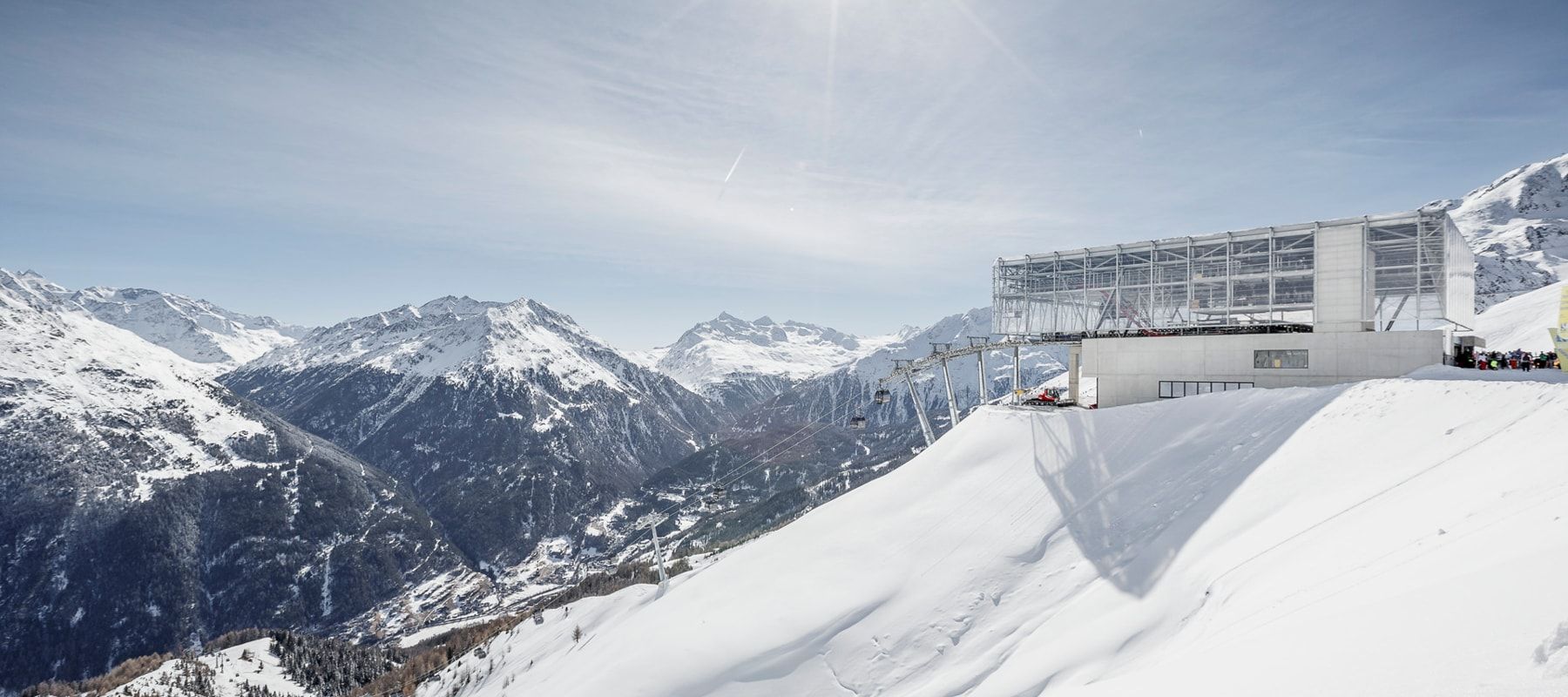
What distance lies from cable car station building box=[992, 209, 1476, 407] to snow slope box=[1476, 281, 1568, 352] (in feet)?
210

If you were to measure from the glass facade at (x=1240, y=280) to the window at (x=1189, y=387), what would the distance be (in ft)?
17.6

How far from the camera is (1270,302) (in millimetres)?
43750

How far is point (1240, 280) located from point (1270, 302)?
2374 millimetres

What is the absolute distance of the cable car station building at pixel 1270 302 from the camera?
1417 inches

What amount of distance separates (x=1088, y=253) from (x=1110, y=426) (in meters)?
20.6

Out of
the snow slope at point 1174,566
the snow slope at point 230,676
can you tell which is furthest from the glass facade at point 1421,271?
the snow slope at point 230,676

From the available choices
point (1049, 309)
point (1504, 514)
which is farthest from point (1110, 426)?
point (1049, 309)

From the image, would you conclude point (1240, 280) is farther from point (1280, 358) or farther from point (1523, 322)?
point (1523, 322)

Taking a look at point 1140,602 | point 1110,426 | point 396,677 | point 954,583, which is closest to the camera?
point 1140,602

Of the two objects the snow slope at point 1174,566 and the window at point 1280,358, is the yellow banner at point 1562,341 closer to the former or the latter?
the snow slope at point 1174,566

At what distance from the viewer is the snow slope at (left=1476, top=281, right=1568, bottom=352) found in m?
85.1

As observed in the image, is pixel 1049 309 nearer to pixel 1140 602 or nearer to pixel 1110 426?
pixel 1110 426

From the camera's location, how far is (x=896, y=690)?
24797 millimetres

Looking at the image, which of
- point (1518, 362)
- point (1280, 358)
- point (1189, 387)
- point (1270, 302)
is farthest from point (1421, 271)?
point (1189, 387)
